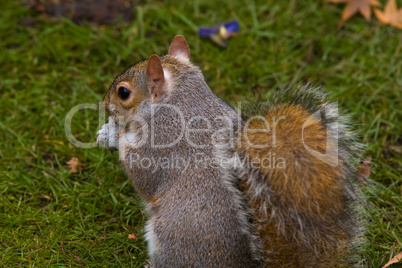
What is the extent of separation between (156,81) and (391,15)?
2155mm

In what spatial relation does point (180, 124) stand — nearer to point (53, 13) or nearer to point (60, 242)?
point (60, 242)

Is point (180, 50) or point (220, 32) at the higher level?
point (220, 32)

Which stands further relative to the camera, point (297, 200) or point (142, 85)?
point (142, 85)

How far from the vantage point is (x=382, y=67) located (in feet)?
10.6

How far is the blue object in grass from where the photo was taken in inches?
135

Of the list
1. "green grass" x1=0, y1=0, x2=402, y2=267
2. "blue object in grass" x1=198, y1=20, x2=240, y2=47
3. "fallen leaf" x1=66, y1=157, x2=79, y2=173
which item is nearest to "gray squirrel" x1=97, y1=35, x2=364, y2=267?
"green grass" x1=0, y1=0, x2=402, y2=267

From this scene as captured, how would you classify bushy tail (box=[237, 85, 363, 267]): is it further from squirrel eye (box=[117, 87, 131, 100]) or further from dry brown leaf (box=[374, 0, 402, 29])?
dry brown leaf (box=[374, 0, 402, 29])

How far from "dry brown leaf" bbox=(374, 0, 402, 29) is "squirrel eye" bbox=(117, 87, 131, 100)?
7.15 ft

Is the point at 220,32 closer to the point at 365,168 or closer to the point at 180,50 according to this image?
the point at 180,50

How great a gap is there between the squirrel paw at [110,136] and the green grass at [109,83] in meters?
0.33

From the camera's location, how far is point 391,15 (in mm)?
3514

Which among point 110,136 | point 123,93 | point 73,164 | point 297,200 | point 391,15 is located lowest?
point 73,164

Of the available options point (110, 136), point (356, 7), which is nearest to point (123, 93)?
point (110, 136)

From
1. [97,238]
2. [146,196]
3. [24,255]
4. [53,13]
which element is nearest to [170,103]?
[146,196]
